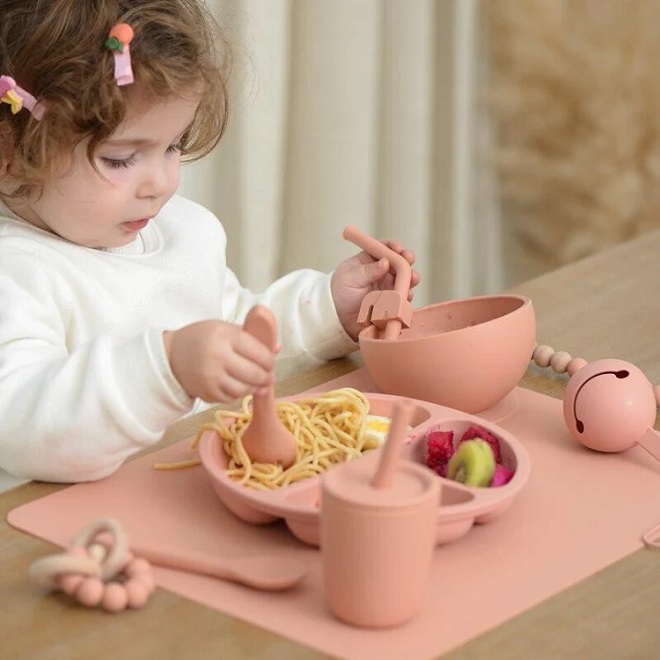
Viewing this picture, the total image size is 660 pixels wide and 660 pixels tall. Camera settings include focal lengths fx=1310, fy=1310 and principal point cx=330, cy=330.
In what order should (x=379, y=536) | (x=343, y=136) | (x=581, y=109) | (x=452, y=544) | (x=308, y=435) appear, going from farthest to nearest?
(x=581, y=109)
(x=343, y=136)
(x=308, y=435)
(x=452, y=544)
(x=379, y=536)

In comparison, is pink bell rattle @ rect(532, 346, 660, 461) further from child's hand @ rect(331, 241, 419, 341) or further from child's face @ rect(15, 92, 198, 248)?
child's face @ rect(15, 92, 198, 248)

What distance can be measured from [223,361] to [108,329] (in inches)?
11.6

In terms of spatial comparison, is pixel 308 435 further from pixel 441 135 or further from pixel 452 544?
pixel 441 135

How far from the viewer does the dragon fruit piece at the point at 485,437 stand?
3.10ft

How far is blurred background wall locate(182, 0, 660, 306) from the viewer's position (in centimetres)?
214

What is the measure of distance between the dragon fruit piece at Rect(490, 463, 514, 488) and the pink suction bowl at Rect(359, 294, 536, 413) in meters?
0.16

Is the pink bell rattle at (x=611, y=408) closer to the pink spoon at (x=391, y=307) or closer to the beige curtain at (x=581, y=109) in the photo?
the pink spoon at (x=391, y=307)

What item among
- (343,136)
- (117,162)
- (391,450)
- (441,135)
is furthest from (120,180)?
(441,135)

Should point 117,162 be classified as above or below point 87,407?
above

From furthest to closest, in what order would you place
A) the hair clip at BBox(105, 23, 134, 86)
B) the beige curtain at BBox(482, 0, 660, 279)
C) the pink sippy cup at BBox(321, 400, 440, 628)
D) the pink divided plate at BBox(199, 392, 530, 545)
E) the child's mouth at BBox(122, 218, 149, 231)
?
the beige curtain at BBox(482, 0, 660, 279) < the child's mouth at BBox(122, 218, 149, 231) < the hair clip at BBox(105, 23, 134, 86) < the pink divided plate at BBox(199, 392, 530, 545) < the pink sippy cup at BBox(321, 400, 440, 628)

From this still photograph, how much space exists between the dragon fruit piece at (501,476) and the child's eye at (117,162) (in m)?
0.42

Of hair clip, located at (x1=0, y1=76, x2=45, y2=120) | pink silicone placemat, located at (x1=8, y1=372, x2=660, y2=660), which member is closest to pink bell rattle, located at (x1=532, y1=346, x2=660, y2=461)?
pink silicone placemat, located at (x1=8, y1=372, x2=660, y2=660)

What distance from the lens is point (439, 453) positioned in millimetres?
941

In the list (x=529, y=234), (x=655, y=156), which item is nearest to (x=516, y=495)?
(x=655, y=156)
